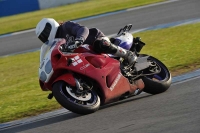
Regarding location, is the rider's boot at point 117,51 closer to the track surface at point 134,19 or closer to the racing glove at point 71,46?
the racing glove at point 71,46

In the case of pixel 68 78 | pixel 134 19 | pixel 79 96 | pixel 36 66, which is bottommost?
pixel 134 19

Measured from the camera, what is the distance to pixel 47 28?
6750 millimetres

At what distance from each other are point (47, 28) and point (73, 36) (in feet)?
1.17

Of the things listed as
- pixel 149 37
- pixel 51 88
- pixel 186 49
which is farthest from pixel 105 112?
pixel 149 37

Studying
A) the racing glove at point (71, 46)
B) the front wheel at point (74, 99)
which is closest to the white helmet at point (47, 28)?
the racing glove at point (71, 46)

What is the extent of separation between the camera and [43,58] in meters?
6.73

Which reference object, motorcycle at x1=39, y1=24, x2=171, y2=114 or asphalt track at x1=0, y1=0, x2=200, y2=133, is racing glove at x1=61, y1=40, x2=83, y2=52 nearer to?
motorcycle at x1=39, y1=24, x2=171, y2=114

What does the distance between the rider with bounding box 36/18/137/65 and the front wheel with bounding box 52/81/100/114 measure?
0.53 m

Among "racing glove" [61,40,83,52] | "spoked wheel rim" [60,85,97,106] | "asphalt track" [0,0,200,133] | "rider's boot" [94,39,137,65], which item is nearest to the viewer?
"asphalt track" [0,0,200,133]

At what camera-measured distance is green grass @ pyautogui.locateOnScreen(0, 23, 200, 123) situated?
770 centimetres

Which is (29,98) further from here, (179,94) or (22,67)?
(22,67)

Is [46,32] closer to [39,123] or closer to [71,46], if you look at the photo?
[71,46]

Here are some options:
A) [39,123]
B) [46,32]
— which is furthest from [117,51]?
[39,123]

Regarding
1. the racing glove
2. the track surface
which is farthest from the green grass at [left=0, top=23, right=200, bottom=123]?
the track surface
